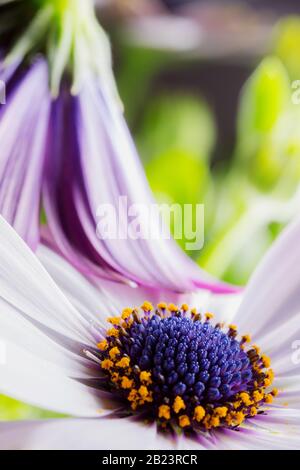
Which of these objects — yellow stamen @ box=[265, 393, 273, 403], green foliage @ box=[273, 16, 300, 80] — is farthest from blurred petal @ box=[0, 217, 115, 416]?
green foliage @ box=[273, 16, 300, 80]

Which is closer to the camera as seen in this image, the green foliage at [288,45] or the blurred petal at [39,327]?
the blurred petal at [39,327]

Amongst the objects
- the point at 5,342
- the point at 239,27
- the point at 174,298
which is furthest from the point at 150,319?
the point at 239,27

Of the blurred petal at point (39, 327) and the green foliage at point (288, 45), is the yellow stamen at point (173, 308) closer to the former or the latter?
the blurred petal at point (39, 327)

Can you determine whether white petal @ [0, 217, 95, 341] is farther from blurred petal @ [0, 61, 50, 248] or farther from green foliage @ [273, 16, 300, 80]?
green foliage @ [273, 16, 300, 80]

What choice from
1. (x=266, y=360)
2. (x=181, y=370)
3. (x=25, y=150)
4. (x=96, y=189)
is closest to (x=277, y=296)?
(x=266, y=360)

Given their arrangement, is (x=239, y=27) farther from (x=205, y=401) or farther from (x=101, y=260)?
(x=205, y=401)

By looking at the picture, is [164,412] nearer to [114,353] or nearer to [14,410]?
[114,353]

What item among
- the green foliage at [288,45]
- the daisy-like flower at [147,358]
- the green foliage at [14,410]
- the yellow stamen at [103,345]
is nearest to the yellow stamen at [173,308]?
the daisy-like flower at [147,358]
